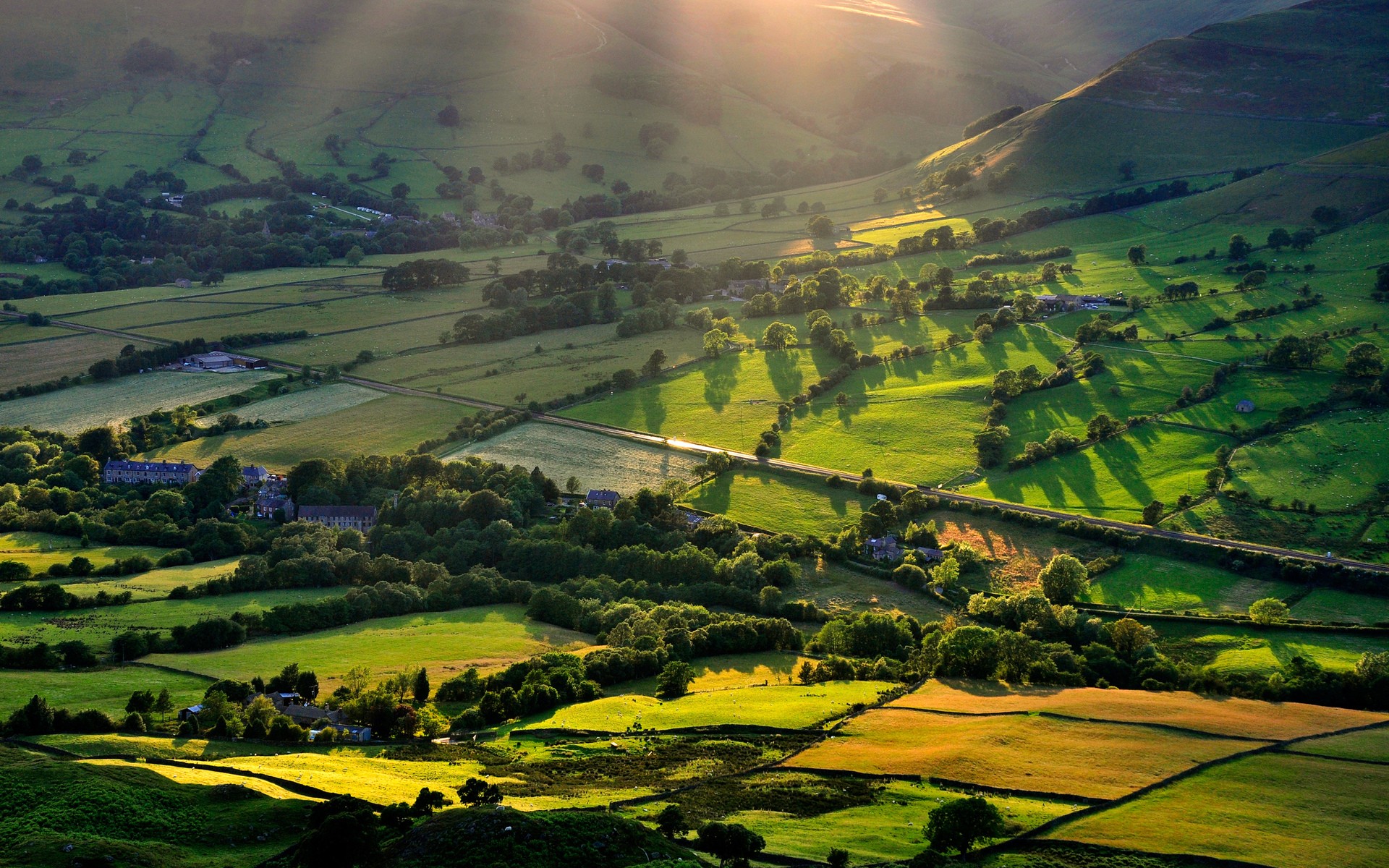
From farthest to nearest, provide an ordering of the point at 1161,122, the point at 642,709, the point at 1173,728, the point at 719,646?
the point at 1161,122
the point at 719,646
the point at 642,709
the point at 1173,728

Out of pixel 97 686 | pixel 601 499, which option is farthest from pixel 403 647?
pixel 601 499

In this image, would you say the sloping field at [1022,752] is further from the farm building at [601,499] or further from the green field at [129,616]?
the farm building at [601,499]

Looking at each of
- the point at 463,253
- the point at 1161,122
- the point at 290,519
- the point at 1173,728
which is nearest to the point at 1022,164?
the point at 1161,122

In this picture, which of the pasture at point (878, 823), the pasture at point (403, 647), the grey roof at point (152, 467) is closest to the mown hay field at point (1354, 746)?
the pasture at point (878, 823)

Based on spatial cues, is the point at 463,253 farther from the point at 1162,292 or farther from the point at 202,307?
the point at 1162,292

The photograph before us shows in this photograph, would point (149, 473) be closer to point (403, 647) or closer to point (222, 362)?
point (222, 362)

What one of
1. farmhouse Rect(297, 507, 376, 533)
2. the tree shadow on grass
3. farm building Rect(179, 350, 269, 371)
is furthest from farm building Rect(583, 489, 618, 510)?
farm building Rect(179, 350, 269, 371)

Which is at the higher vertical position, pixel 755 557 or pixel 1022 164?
pixel 1022 164
